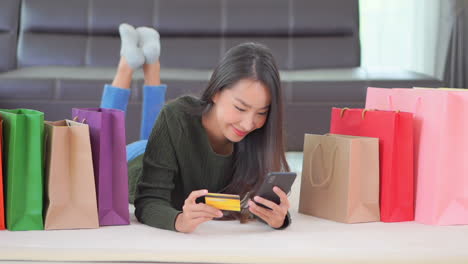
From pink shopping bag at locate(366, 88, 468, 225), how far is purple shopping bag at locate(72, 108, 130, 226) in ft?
2.31

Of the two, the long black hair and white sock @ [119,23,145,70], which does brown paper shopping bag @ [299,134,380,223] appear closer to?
the long black hair

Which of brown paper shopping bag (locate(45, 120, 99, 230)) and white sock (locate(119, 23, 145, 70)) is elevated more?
white sock (locate(119, 23, 145, 70))

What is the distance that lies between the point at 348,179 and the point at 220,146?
34 centimetres

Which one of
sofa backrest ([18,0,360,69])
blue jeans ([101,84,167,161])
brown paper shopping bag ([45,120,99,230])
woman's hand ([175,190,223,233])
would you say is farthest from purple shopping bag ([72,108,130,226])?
sofa backrest ([18,0,360,69])

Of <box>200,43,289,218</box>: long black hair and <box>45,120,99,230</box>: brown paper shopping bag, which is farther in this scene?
<box>200,43,289,218</box>: long black hair

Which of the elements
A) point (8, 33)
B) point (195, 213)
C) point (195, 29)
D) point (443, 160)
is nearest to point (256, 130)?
point (195, 213)

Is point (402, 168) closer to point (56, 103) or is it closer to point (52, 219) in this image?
point (52, 219)

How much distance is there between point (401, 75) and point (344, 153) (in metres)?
1.72

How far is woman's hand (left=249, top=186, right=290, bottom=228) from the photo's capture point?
1.46 meters

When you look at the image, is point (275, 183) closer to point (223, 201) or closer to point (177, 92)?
point (223, 201)

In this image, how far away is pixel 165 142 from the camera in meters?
1.60

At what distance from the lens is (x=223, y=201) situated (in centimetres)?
140

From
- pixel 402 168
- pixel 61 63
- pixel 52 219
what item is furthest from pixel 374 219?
pixel 61 63

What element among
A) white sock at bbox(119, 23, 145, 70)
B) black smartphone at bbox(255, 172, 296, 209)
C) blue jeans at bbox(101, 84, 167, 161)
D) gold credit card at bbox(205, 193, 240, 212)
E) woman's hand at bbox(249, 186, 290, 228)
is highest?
white sock at bbox(119, 23, 145, 70)
